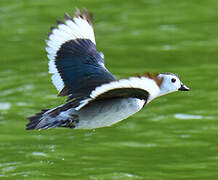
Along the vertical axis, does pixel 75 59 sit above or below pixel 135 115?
above

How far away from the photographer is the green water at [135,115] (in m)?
12.4

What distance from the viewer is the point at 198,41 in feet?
59.2

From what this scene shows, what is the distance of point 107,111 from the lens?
353 inches

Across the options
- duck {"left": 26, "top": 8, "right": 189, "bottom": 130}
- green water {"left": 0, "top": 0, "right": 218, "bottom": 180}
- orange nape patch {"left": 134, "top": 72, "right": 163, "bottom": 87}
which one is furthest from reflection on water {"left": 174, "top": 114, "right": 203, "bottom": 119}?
orange nape patch {"left": 134, "top": 72, "right": 163, "bottom": 87}

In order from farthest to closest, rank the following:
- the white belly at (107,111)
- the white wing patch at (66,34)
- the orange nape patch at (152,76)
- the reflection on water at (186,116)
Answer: the reflection on water at (186,116)
the white wing patch at (66,34)
the white belly at (107,111)
the orange nape patch at (152,76)

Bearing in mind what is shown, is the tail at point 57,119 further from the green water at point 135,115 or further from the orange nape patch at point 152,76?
the green water at point 135,115

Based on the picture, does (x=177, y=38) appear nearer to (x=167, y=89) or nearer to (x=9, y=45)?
(x=9, y=45)

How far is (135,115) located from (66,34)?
14.6 feet

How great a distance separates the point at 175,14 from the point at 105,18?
165 cm

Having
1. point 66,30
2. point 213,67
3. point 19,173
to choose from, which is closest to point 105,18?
point 213,67

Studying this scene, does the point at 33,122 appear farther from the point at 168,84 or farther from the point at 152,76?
the point at 152,76

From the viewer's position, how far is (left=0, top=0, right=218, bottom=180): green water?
490 inches

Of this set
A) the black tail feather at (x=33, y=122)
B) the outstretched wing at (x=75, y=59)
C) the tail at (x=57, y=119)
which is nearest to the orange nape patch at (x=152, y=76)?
the outstretched wing at (x=75, y=59)

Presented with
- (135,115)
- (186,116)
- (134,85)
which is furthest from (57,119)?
(186,116)
